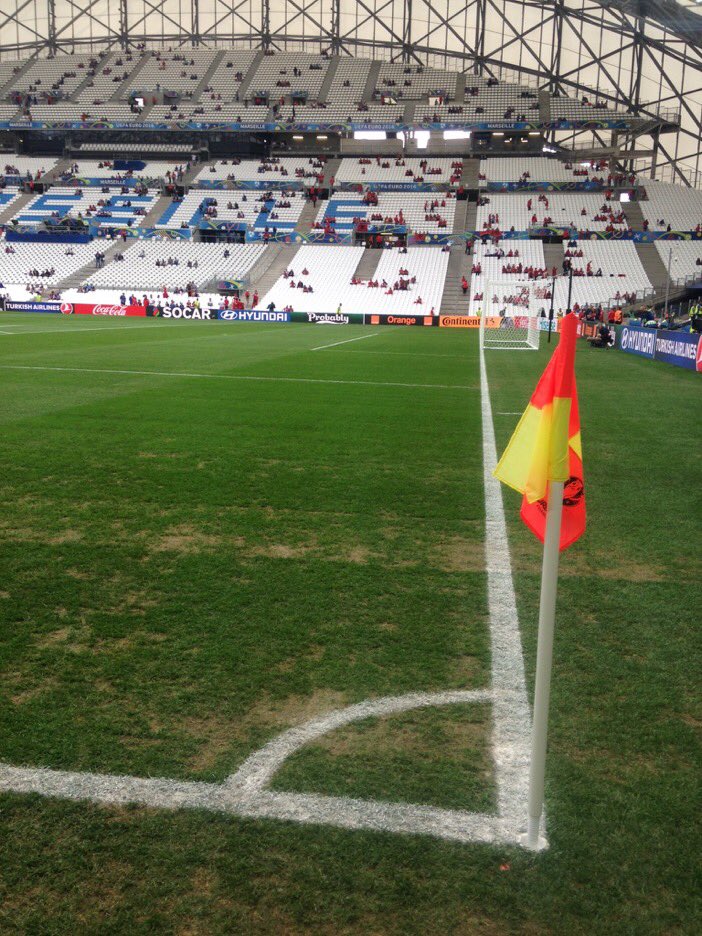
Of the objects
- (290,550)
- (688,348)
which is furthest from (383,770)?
(688,348)

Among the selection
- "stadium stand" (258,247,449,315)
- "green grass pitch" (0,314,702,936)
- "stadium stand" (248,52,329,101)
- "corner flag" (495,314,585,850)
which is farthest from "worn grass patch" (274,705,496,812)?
"stadium stand" (248,52,329,101)

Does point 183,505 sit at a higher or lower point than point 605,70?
lower

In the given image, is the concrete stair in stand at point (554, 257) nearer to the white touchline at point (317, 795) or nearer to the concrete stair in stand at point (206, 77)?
the concrete stair in stand at point (206, 77)

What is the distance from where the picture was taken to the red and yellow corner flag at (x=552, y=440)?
244 cm

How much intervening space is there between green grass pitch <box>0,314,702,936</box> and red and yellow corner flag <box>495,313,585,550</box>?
1065mm

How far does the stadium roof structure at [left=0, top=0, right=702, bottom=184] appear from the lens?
63844mm

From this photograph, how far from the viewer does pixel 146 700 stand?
3.37 meters

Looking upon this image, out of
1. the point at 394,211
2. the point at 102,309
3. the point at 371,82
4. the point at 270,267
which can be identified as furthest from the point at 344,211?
the point at 102,309

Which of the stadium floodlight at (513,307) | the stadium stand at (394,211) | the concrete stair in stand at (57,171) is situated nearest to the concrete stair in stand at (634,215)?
the stadium floodlight at (513,307)

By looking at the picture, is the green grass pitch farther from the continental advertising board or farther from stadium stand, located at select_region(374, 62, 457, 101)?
stadium stand, located at select_region(374, 62, 457, 101)

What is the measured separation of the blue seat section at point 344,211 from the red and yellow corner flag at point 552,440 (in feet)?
201

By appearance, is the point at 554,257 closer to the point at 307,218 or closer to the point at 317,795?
the point at 307,218

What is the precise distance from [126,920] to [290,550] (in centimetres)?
339

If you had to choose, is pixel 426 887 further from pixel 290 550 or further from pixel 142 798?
pixel 290 550
